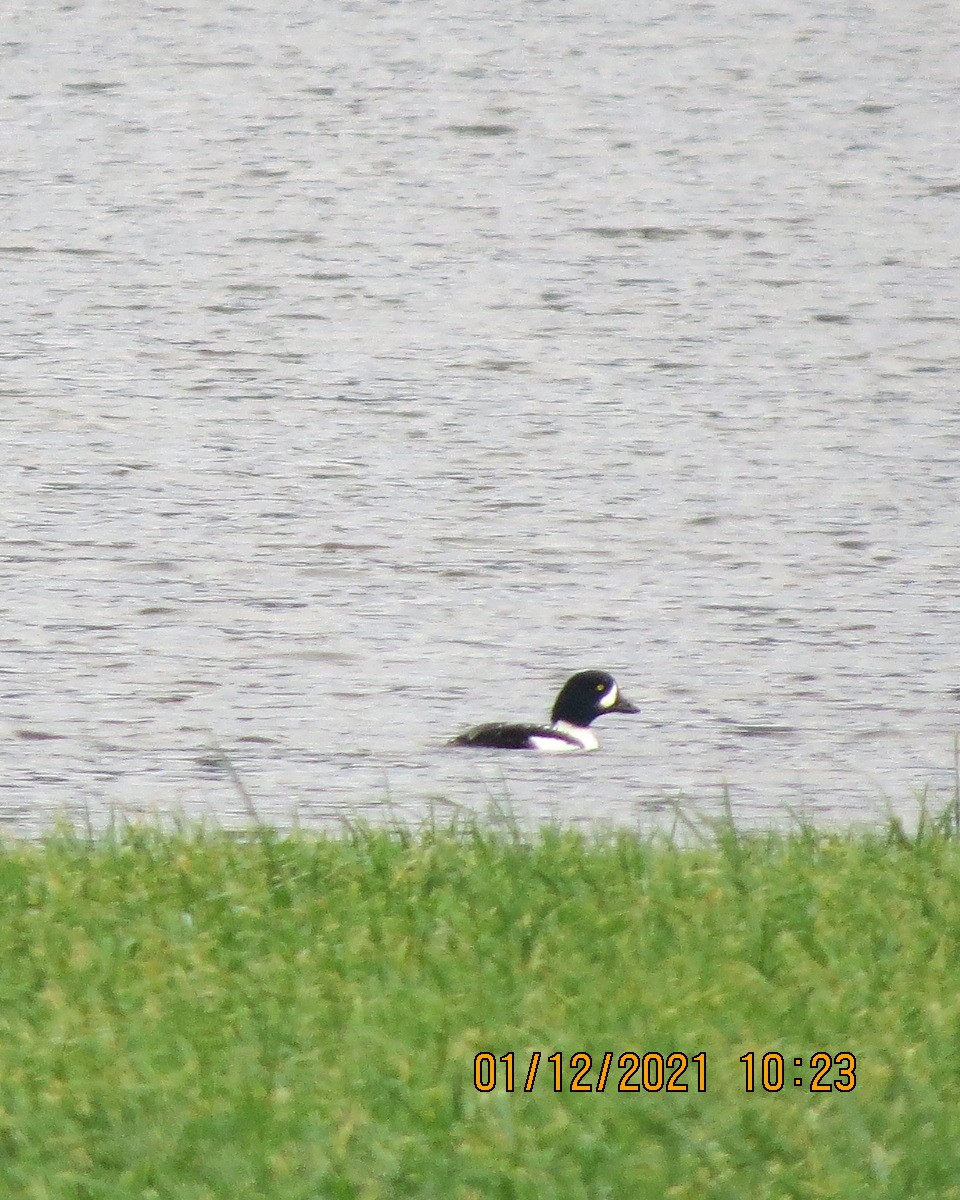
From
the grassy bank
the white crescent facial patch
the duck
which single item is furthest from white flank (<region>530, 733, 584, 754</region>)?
the grassy bank

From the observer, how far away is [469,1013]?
603cm

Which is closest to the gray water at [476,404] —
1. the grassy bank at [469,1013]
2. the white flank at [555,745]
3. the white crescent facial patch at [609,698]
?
the white flank at [555,745]

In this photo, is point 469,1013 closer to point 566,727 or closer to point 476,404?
point 566,727

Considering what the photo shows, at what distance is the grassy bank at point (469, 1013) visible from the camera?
538cm

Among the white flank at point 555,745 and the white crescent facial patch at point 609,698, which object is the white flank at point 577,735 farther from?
the white crescent facial patch at point 609,698

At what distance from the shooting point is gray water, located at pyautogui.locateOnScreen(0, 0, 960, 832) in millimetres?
10586

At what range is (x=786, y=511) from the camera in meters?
13.9

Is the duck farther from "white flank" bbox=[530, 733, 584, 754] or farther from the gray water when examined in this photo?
the gray water

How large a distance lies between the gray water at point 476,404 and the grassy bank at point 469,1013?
43.7 inches

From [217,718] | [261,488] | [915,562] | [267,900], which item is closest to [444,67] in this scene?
[261,488]

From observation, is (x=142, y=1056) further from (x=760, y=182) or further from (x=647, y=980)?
(x=760, y=182)

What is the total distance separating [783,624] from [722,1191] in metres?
6.91

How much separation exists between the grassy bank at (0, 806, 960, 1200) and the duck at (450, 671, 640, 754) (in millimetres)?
2646

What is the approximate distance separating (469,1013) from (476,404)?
10341mm
